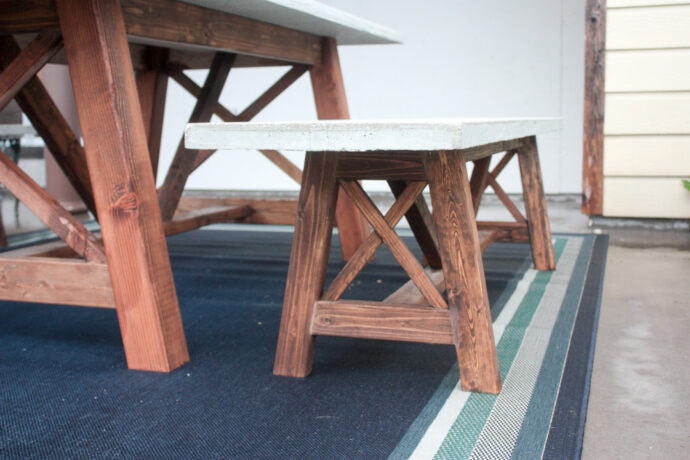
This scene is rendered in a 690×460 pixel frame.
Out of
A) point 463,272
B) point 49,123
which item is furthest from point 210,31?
point 463,272

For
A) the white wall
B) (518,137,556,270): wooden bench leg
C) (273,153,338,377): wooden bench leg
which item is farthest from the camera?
the white wall

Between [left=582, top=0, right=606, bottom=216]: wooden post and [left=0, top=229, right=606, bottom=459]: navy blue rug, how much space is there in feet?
4.85

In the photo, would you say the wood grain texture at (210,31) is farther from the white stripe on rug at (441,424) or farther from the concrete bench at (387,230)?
the white stripe on rug at (441,424)

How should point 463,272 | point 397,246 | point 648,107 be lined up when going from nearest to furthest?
point 463,272 < point 397,246 < point 648,107

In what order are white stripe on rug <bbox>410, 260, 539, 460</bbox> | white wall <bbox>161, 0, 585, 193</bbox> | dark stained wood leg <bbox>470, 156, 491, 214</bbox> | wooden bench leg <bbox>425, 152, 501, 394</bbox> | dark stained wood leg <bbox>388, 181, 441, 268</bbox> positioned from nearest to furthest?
white stripe on rug <bbox>410, 260, 539, 460</bbox> < wooden bench leg <bbox>425, 152, 501, 394</bbox> < dark stained wood leg <bbox>388, 181, 441, 268</bbox> < dark stained wood leg <bbox>470, 156, 491, 214</bbox> < white wall <bbox>161, 0, 585, 193</bbox>

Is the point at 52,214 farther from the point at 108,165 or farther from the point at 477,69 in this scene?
the point at 477,69

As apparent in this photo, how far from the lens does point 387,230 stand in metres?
1.46

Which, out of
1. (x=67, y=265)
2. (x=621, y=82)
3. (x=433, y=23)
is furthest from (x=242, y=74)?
(x=67, y=265)

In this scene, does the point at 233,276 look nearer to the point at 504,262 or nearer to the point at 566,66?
the point at 504,262

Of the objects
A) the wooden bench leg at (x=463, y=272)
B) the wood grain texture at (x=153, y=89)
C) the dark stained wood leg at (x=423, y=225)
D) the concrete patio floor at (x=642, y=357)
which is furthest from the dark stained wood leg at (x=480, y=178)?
the wood grain texture at (x=153, y=89)

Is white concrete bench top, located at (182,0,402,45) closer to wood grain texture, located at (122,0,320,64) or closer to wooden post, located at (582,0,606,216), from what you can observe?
wood grain texture, located at (122,0,320,64)

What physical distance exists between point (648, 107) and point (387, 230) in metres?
2.34

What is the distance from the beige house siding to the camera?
3.30m

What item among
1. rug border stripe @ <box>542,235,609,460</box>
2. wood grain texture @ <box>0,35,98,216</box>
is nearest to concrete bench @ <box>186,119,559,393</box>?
rug border stripe @ <box>542,235,609,460</box>
